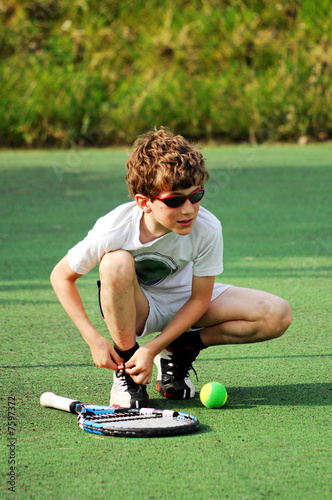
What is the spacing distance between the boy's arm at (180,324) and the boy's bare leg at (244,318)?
0.42ft

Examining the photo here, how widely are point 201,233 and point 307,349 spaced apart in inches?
38.6

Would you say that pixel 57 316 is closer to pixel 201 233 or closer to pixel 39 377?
pixel 39 377

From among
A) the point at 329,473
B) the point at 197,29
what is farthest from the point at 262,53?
the point at 329,473

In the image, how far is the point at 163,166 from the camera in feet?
9.11

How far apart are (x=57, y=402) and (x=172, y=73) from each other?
1056 centimetres

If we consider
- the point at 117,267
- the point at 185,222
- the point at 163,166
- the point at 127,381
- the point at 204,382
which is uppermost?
the point at 163,166

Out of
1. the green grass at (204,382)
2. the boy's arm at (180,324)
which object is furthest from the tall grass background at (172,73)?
the boy's arm at (180,324)

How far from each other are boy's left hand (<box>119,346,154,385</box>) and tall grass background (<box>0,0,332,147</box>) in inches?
379

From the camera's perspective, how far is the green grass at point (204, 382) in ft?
7.38

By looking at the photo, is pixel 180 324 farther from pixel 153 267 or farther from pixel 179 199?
pixel 179 199

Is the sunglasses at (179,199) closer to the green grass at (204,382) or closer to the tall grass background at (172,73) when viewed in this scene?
the green grass at (204,382)

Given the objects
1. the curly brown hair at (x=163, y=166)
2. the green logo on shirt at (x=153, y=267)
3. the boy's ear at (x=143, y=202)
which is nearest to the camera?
the curly brown hair at (x=163, y=166)

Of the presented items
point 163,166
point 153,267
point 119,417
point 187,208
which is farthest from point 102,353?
point 163,166

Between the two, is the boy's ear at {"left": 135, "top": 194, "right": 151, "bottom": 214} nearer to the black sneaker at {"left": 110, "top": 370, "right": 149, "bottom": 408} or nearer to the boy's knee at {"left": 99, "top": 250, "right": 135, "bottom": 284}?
the boy's knee at {"left": 99, "top": 250, "right": 135, "bottom": 284}
